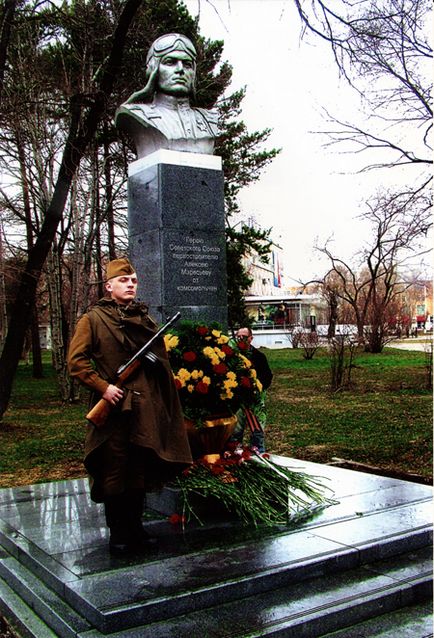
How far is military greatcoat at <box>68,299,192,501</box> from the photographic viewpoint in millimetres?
4629

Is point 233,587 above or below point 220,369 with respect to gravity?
below

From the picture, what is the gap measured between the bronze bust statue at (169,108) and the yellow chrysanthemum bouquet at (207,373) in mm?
1988

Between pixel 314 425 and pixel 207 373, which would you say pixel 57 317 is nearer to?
pixel 314 425

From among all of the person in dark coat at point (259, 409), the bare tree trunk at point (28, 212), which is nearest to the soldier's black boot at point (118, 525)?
the person in dark coat at point (259, 409)

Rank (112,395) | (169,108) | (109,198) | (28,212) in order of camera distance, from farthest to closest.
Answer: (28,212), (109,198), (169,108), (112,395)

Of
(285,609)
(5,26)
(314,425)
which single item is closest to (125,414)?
(285,609)

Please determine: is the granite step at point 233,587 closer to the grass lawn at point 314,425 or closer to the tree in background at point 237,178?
the grass lawn at point 314,425

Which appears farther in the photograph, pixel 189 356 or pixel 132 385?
pixel 189 356

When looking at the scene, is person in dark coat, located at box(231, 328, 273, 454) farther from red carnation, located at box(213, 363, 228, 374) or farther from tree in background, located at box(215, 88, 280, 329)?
tree in background, located at box(215, 88, 280, 329)

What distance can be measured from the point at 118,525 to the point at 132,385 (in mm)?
994

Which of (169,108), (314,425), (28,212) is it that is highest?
(28,212)

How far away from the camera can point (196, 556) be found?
15.5 feet

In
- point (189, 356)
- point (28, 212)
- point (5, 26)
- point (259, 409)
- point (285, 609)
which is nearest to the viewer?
point (285, 609)

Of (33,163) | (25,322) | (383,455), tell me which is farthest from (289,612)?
(33,163)
